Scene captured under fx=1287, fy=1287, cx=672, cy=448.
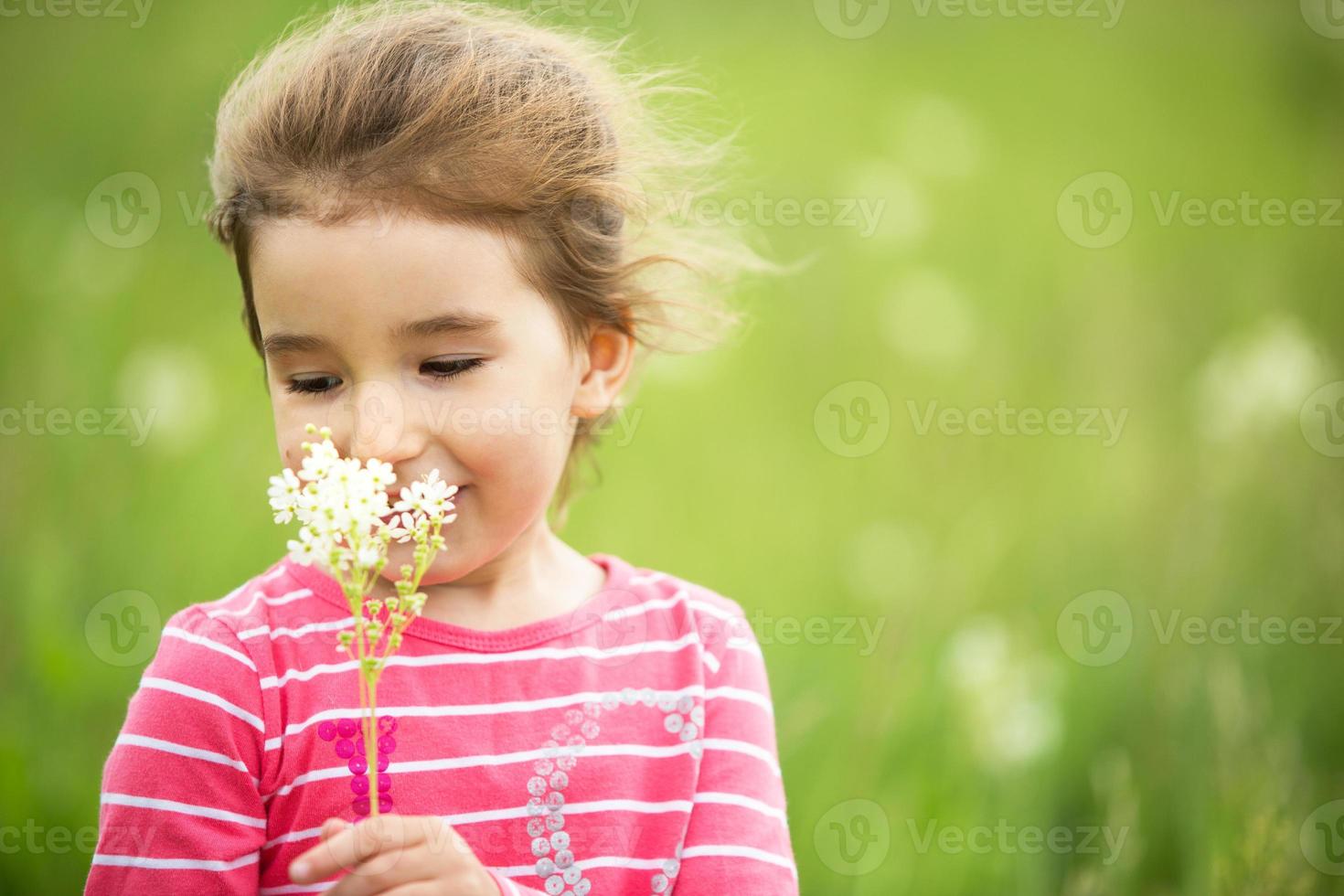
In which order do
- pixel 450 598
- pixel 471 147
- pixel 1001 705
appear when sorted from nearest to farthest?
pixel 471 147 < pixel 450 598 < pixel 1001 705

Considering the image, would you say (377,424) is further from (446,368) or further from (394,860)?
(394,860)

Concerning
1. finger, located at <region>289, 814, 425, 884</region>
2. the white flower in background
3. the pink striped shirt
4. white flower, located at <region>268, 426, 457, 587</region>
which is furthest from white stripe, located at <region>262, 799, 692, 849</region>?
the white flower in background

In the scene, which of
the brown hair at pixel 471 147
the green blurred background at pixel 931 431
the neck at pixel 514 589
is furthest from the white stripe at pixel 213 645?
the green blurred background at pixel 931 431

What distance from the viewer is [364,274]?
5.57 ft

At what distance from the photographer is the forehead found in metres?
1.70

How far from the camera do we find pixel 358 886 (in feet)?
4.91

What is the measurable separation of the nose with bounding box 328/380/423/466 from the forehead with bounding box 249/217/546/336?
9 centimetres

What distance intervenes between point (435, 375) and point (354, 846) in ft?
2.08

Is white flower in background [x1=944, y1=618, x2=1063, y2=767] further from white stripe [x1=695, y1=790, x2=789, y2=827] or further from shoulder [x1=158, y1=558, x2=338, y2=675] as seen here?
shoulder [x1=158, y1=558, x2=338, y2=675]

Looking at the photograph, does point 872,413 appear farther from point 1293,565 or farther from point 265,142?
point 265,142

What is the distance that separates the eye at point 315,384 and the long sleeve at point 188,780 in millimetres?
346

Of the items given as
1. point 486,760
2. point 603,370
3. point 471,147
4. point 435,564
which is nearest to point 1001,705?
→ point 603,370

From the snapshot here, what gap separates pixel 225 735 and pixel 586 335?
0.79 meters

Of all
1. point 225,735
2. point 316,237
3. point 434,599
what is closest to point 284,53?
point 316,237
